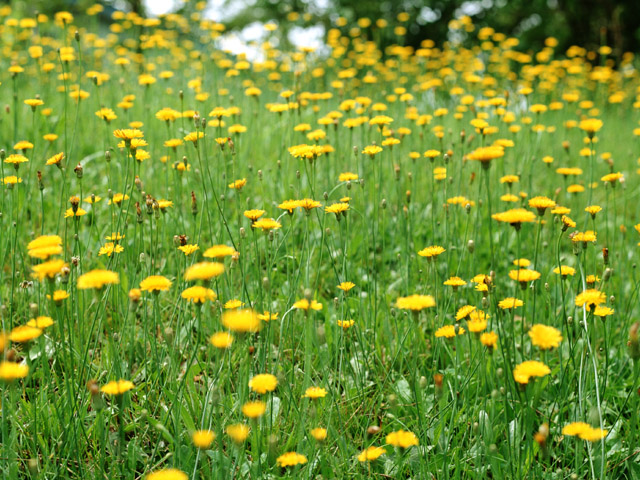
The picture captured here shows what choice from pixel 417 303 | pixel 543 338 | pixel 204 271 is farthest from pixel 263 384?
pixel 543 338

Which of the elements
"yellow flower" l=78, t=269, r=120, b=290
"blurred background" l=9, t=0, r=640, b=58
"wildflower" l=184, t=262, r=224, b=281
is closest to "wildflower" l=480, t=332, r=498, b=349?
"wildflower" l=184, t=262, r=224, b=281

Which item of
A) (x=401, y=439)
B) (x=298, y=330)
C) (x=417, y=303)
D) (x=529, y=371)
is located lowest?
(x=298, y=330)

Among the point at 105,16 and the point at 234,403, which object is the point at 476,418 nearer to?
the point at 234,403

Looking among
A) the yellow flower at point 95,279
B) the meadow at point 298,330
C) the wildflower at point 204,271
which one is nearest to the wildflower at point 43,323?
the meadow at point 298,330

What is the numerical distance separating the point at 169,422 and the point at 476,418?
955 millimetres

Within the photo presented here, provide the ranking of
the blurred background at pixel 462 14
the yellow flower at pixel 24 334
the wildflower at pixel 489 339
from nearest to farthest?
the yellow flower at pixel 24 334
the wildflower at pixel 489 339
the blurred background at pixel 462 14

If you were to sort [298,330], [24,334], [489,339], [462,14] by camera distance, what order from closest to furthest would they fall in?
[24,334]
[489,339]
[298,330]
[462,14]

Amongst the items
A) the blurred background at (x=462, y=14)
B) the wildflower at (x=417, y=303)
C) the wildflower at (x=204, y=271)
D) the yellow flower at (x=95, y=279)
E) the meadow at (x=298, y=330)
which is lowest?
the meadow at (x=298, y=330)

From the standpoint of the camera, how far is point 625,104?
25.5 ft

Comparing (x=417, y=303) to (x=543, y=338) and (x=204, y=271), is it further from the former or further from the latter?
(x=204, y=271)

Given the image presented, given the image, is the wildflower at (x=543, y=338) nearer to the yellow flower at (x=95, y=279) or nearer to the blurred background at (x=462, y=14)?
the yellow flower at (x=95, y=279)

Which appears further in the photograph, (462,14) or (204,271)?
Answer: (462,14)

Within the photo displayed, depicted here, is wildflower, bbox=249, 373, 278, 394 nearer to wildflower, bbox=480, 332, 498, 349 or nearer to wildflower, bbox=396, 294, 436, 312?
wildflower, bbox=396, 294, 436, 312

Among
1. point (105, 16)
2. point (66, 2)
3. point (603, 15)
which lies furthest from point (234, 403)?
point (105, 16)
